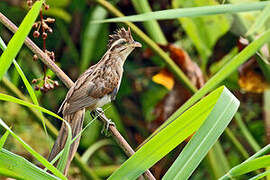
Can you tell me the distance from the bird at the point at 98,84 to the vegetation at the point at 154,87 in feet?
0.35

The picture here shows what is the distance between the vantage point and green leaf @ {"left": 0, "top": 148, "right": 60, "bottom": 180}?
1.41m

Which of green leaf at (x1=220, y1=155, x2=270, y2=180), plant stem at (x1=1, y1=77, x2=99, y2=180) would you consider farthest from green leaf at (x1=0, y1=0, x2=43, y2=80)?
plant stem at (x1=1, y1=77, x2=99, y2=180)

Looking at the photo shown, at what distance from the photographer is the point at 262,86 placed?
332cm

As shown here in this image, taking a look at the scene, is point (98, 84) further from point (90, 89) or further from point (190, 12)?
point (190, 12)

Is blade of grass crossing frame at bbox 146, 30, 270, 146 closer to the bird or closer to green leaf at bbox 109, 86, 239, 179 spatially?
green leaf at bbox 109, 86, 239, 179

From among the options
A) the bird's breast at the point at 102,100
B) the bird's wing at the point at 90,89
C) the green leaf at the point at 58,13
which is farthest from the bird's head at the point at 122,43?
the green leaf at the point at 58,13

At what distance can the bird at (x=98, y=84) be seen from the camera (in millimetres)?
2293

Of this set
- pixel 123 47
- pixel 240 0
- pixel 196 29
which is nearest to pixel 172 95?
pixel 196 29

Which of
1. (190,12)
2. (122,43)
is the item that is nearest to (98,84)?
(122,43)

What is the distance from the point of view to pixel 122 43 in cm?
242

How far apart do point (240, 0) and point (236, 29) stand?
0.18 meters

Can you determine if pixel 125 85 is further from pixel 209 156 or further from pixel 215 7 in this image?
pixel 215 7

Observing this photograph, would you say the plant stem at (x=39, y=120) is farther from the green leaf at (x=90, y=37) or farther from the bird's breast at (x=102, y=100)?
the green leaf at (x=90, y=37)

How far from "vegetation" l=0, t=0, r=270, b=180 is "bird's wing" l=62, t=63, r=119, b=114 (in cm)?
12
